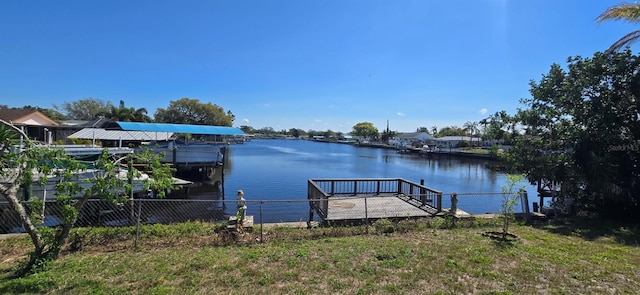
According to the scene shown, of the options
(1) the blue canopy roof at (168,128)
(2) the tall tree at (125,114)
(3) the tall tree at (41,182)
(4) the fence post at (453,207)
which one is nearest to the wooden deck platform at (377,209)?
(4) the fence post at (453,207)

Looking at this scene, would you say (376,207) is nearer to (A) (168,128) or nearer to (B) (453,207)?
(B) (453,207)

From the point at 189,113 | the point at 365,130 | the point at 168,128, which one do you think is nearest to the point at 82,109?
the point at 189,113

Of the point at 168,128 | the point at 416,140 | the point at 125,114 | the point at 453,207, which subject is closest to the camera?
the point at 453,207

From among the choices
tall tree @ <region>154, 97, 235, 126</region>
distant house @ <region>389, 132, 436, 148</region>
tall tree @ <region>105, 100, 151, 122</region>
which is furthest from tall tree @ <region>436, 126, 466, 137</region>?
tall tree @ <region>105, 100, 151, 122</region>

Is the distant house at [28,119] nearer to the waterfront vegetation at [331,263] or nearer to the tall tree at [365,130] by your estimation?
the waterfront vegetation at [331,263]

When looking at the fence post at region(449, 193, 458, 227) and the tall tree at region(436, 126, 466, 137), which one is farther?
the tall tree at region(436, 126, 466, 137)

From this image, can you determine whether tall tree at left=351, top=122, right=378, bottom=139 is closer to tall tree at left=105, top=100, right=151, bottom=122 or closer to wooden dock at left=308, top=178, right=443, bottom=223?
tall tree at left=105, top=100, right=151, bottom=122

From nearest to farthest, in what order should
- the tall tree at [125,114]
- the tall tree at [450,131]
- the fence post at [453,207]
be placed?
1. the fence post at [453,207]
2. the tall tree at [125,114]
3. the tall tree at [450,131]

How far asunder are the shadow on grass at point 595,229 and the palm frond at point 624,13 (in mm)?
6654

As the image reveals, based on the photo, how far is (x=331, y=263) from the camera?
5980mm

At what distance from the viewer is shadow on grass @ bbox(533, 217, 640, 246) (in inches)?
334

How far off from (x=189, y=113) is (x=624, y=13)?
79.6m

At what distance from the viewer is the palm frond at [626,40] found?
11367 millimetres

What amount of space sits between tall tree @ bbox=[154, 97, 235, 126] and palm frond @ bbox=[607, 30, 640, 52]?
248 feet
